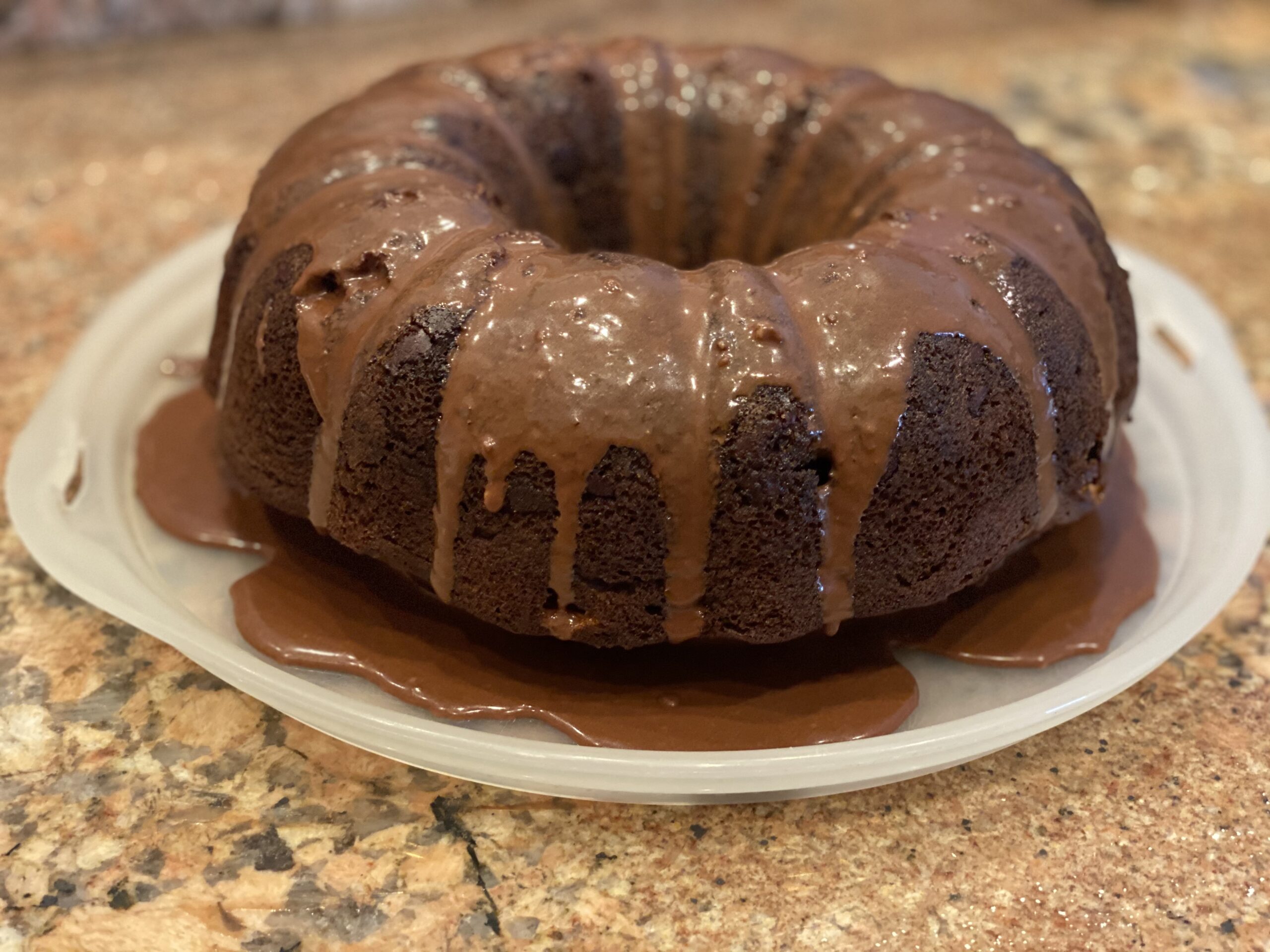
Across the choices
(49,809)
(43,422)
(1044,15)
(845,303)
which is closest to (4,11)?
(43,422)

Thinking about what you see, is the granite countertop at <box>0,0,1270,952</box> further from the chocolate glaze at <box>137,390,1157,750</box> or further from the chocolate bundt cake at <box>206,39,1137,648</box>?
the chocolate bundt cake at <box>206,39,1137,648</box>

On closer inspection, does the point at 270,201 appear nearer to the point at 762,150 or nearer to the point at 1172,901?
the point at 762,150

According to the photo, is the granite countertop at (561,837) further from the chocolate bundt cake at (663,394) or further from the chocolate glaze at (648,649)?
the chocolate bundt cake at (663,394)

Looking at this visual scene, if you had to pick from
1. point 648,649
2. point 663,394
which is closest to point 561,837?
point 648,649

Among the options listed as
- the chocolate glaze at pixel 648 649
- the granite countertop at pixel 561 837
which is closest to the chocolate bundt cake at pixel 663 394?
the chocolate glaze at pixel 648 649

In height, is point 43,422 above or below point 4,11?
below

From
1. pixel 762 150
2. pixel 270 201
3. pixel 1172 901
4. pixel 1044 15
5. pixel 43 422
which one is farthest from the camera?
pixel 1044 15

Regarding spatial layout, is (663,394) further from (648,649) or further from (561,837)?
(561,837)
